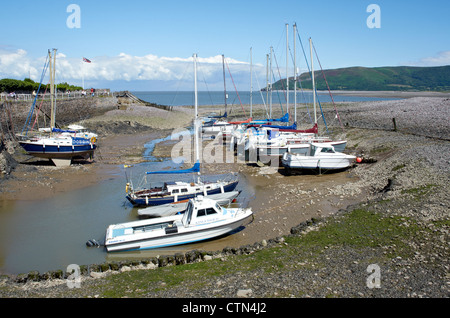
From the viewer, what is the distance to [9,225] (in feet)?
67.0

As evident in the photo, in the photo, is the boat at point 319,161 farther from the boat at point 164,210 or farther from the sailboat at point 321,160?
the boat at point 164,210

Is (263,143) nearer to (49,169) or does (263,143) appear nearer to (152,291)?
(49,169)

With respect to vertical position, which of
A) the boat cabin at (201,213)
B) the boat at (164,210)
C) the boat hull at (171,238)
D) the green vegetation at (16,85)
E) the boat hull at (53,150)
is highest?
the green vegetation at (16,85)

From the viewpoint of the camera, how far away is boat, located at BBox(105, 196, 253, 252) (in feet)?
55.9

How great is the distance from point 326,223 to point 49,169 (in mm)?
26089

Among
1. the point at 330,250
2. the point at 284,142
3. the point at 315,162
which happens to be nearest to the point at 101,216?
the point at 330,250

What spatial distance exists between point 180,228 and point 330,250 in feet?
22.5

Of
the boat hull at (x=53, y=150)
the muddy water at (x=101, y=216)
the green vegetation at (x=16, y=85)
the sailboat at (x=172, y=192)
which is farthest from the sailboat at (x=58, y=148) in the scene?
the green vegetation at (x=16, y=85)

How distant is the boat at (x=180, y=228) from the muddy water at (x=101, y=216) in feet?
1.20

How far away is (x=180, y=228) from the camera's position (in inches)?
687

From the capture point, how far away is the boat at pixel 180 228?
17.0 m

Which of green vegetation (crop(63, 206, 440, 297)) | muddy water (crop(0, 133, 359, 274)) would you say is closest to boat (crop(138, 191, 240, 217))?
muddy water (crop(0, 133, 359, 274))

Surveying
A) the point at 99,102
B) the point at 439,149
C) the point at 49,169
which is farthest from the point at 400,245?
the point at 99,102

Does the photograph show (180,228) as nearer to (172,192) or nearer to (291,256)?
(172,192)
